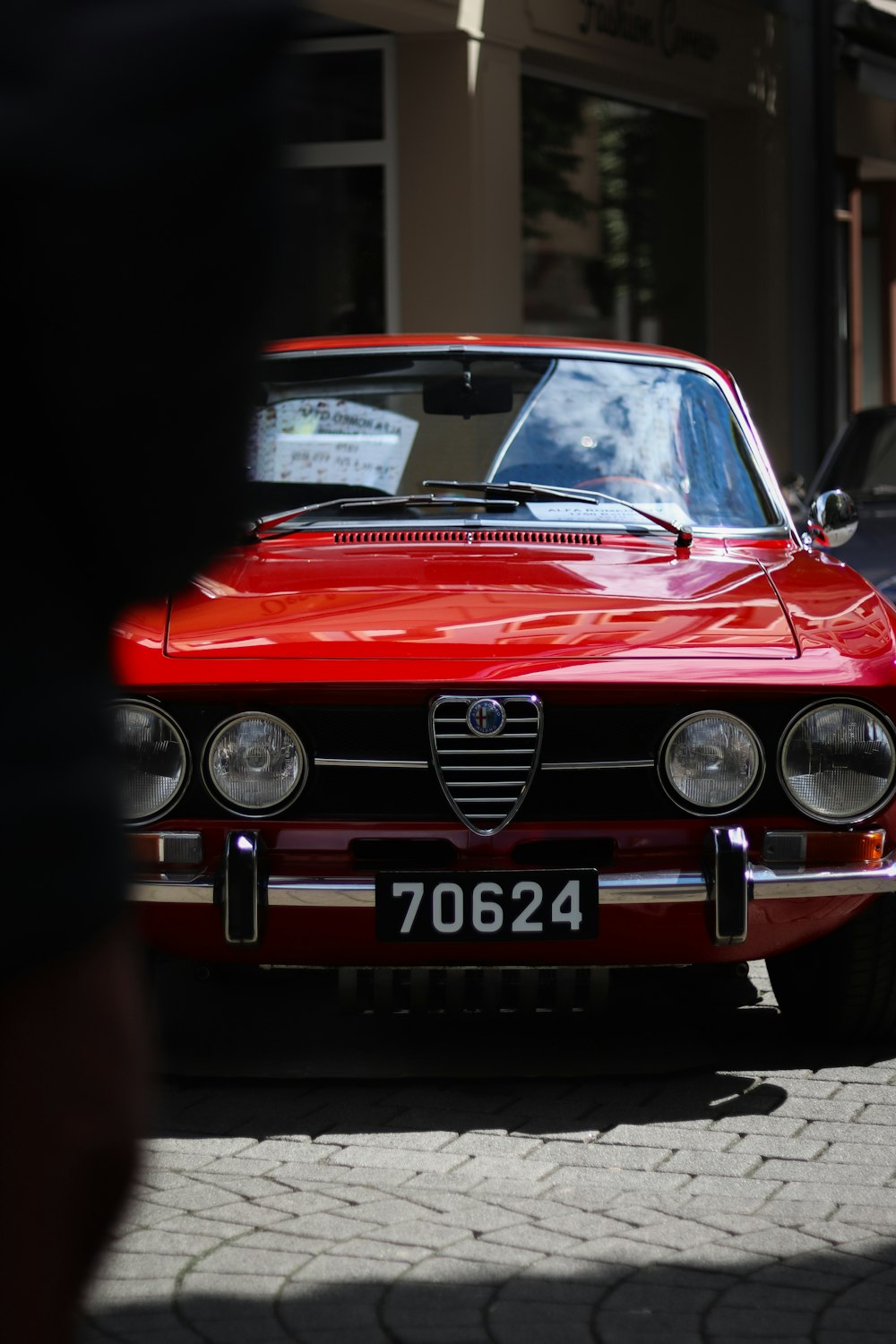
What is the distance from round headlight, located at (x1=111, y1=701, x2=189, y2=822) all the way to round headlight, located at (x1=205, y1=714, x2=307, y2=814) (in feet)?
0.22

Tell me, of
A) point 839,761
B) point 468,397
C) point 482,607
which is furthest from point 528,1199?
point 468,397

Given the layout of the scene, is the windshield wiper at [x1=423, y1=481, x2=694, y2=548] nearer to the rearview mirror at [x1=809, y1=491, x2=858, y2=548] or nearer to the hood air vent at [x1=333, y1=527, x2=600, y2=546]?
the hood air vent at [x1=333, y1=527, x2=600, y2=546]

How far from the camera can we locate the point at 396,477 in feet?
17.5

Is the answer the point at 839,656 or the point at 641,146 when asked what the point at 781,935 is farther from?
the point at 641,146

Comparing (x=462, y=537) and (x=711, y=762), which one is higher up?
(x=462, y=537)

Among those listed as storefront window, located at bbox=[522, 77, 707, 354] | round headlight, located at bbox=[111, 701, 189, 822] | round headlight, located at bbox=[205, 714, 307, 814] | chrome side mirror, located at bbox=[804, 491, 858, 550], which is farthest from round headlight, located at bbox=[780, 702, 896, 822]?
storefront window, located at bbox=[522, 77, 707, 354]

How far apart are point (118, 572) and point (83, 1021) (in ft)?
0.90

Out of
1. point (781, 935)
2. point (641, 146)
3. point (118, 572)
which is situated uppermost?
point (641, 146)

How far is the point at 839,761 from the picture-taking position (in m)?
4.19

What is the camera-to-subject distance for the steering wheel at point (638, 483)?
207 inches

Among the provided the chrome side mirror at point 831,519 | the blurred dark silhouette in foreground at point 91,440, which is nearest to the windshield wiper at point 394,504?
the chrome side mirror at point 831,519

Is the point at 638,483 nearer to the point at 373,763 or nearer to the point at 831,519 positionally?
the point at 831,519

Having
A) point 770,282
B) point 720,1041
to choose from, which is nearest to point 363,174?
point 770,282

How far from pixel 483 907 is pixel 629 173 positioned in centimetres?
1339
